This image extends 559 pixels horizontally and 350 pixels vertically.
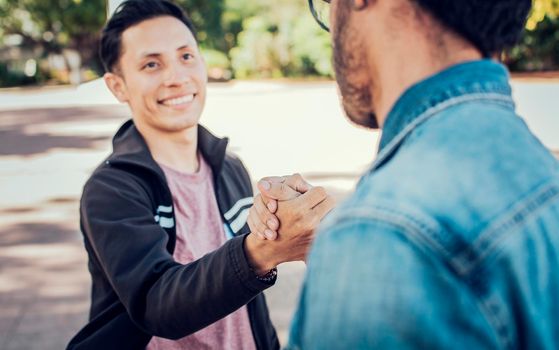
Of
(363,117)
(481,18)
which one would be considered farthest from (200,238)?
(481,18)

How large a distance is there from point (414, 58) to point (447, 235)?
285mm

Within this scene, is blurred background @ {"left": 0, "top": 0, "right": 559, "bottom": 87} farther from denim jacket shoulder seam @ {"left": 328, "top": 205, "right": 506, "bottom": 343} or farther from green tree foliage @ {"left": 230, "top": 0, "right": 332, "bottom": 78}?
denim jacket shoulder seam @ {"left": 328, "top": 205, "right": 506, "bottom": 343}

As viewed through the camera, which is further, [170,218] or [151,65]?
[151,65]

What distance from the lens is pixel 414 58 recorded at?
38.1 inches

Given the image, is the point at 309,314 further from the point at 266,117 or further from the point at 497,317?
the point at 266,117

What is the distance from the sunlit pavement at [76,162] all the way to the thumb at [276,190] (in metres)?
1.20

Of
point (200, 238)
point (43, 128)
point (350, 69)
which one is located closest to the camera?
point (350, 69)

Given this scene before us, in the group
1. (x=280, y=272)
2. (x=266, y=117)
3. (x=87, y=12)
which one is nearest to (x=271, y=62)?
(x=87, y=12)

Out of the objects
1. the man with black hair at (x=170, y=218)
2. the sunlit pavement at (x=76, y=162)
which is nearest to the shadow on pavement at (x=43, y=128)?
the sunlit pavement at (x=76, y=162)

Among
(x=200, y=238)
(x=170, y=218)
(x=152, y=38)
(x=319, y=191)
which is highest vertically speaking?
(x=152, y=38)

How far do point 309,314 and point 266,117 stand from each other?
15830 mm

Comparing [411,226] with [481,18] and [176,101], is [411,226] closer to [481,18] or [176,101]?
[481,18]

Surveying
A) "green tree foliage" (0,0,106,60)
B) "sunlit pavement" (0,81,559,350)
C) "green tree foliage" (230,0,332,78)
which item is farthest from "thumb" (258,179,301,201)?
"green tree foliage" (0,0,106,60)

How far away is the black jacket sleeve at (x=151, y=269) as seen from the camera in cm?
158
